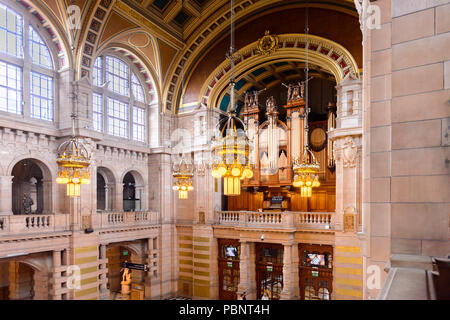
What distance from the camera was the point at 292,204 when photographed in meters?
16.6

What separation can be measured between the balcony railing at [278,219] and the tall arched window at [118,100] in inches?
247

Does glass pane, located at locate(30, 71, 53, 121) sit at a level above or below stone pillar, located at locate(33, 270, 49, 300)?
above

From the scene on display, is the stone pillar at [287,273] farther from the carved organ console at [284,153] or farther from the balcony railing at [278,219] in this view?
the carved organ console at [284,153]

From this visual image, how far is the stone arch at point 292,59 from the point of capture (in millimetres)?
12734

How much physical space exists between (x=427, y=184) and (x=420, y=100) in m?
1.10

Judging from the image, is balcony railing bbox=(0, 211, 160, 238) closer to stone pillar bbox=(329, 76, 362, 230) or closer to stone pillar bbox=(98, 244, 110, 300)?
stone pillar bbox=(98, 244, 110, 300)

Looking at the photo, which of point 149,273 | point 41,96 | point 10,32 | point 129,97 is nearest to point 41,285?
point 149,273

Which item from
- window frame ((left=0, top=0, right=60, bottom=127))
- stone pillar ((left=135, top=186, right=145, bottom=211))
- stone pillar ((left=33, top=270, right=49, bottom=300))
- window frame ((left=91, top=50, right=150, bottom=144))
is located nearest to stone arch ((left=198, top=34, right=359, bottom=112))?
window frame ((left=91, top=50, right=150, bottom=144))

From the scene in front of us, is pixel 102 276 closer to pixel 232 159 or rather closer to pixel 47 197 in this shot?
pixel 47 197

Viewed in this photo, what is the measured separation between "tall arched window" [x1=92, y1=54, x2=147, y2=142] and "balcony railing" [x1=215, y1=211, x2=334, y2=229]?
628 cm

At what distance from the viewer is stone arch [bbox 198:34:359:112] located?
41.8 feet

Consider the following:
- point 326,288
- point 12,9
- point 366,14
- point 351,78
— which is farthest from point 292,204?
point 12,9

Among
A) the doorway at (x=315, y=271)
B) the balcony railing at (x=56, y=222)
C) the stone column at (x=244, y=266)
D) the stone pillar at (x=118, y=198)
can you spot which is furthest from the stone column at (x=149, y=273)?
the doorway at (x=315, y=271)

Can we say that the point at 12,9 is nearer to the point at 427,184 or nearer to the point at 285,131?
the point at 285,131
